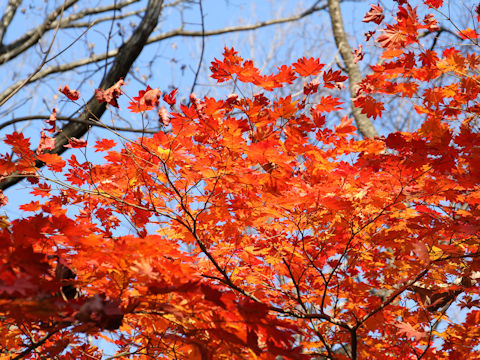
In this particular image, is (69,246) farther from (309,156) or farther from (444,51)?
(444,51)

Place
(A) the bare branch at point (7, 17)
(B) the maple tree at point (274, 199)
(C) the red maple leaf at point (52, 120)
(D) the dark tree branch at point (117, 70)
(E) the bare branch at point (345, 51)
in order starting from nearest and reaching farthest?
(B) the maple tree at point (274, 199) → (C) the red maple leaf at point (52, 120) → (D) the dark tree branch at point (117, 70) → (A) the bare branch at point (7, 17) → (E) the bare branch at point (345, 51)

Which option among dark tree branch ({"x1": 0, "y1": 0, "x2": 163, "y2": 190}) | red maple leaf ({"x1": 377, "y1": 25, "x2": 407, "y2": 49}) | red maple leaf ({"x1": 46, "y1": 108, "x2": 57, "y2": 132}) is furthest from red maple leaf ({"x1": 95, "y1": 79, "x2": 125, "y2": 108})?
dark tree branch ({"x1": 0, "y1": 0, "x2": 163, "y2": 190})

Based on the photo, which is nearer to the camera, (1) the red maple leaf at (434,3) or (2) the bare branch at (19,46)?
(1) the red maple leaf at (434,3)

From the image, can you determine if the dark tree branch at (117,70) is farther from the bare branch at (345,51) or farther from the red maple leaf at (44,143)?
the bare branch at (345,51)

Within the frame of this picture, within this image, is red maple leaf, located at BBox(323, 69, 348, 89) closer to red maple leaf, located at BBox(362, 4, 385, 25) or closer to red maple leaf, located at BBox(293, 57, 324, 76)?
red maple leaf, located at BBox(293, 57, 324, 76)

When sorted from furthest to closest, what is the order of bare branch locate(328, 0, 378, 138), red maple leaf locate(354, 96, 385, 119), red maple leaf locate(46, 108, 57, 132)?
bare branch locate(328, 0, 378, 138) → red maple leaf locate(354, 96, 385, 119) → red maple leaf locate(46, 108, 57, 132)

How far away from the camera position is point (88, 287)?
2027 mm

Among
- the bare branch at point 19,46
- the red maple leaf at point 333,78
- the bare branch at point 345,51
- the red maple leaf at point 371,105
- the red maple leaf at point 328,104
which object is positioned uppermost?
the bare branch at point 345,51

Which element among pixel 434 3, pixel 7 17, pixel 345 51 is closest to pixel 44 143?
pixel 434 3

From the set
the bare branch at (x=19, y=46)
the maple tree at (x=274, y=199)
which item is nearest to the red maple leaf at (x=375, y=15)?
the maple tree at (x=274, y=199)

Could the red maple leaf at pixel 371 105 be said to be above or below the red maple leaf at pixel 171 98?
above

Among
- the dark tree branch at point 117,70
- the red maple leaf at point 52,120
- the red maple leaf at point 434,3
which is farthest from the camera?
the dark tree branch at point 117,70

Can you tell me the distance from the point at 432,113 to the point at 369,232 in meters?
0.97

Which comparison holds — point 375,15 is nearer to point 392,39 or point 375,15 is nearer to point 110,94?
point 392,39
